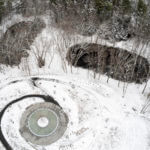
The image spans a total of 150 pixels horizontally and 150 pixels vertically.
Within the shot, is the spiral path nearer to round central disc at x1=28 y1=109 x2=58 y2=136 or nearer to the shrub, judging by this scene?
round central disc at x1=28 y1=109 x2=58 y2=136

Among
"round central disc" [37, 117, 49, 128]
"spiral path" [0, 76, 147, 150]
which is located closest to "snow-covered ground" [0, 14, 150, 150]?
"spiral path" [0, 76, 147, 150]

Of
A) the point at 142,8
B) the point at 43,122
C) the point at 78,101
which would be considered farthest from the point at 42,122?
the point at 142,8

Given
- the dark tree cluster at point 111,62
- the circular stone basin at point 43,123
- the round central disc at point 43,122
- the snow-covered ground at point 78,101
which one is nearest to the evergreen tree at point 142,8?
the snow-covered ground at point 78,101

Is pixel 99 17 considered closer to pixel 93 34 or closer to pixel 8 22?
pixel 93 34

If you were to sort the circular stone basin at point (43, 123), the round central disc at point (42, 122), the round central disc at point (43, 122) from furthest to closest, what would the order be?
1. the round central disc at point (42, 122)
2. the round central disc at point (43, 122)
3. the circular stone basin at point (43, 123)

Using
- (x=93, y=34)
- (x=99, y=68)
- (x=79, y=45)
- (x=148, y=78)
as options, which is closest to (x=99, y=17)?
(x=93, y=34)

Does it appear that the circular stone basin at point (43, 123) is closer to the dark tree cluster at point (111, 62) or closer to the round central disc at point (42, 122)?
the round central disc at point (42, 122)
